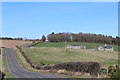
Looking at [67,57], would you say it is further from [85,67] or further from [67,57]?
[85,67]

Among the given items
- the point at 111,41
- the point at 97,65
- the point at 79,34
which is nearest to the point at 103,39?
the point at 111,41

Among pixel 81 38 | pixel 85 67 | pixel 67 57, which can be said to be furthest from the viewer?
pixel 81 38

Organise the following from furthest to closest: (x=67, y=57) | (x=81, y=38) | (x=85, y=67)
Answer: (x=81, y=38) < (x=67, y=57) < (x=85, y=67)

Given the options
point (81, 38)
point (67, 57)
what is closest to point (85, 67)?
point (67, 57)

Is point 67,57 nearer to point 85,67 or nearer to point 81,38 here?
point 85,67

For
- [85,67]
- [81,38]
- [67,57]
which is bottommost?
[67,57]

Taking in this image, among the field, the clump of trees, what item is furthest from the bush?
the clump of trees

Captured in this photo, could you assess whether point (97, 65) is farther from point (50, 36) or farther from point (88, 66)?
point (50, 36)

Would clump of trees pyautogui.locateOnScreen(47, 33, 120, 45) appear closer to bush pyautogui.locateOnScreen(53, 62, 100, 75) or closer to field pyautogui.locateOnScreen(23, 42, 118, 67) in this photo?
field pyautogui.locateOnScreen(23, 42, 118, 67)

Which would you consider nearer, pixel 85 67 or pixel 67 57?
pixel 85 67

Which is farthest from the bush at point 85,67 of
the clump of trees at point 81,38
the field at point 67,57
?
the clump of trees at point 81,38

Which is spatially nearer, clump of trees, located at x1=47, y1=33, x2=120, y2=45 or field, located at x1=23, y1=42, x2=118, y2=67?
field, located at x1=23, y1=42, x2=118, y2=67

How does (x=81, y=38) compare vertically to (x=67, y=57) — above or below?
above

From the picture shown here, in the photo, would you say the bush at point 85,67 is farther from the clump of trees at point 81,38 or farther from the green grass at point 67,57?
the clump of trees at point 81,38
